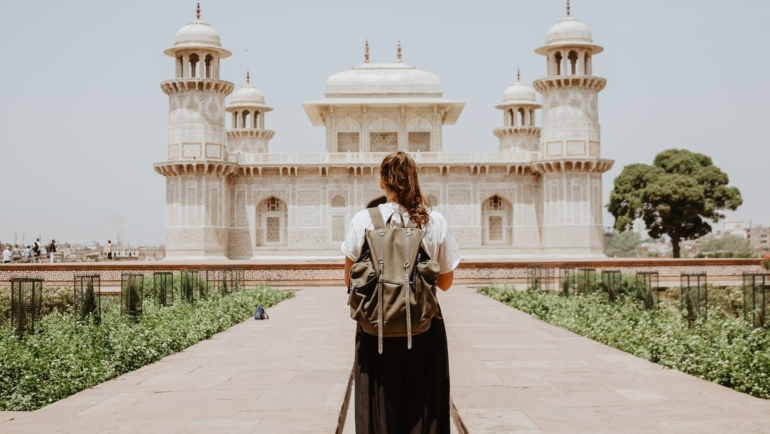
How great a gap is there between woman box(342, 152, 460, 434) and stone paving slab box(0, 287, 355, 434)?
40.0 inches

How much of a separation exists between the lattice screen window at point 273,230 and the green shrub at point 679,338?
18453 millimetres

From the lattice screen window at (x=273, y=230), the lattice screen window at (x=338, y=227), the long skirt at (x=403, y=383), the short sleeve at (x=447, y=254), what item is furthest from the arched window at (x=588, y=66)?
the long skirt at (x=403, y=383)

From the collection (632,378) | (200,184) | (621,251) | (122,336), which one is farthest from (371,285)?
(621,251)

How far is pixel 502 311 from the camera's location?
11.2 meters

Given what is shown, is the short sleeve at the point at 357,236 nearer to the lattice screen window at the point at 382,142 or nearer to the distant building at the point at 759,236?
the lattice screen window at the point at 382,142

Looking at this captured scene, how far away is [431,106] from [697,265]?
11986 millimetres

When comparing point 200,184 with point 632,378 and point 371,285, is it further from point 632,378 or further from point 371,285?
point 371,285

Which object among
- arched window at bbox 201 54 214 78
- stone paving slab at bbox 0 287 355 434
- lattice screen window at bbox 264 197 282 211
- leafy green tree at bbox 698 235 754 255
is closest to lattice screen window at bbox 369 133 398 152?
lattice screen window at bbox 264 197 282 211

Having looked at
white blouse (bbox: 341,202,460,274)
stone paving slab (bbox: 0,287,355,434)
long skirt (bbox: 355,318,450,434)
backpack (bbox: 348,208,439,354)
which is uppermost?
white blouse (bbox: 341,202,460,274)

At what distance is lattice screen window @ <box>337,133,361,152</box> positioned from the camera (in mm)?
30156

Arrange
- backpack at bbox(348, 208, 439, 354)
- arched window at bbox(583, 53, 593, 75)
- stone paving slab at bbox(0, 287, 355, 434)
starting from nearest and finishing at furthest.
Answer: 1. backpack at bbox(348, 208, 439, 354)
2. stone paving slab at bbox(0, 287, 355, 434)
3. arched window at bbox(583, 53, 593, 75)

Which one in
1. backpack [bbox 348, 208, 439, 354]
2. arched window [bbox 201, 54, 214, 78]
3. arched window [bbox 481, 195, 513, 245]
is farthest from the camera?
arched window [bbox 481, 195, 513, 245]

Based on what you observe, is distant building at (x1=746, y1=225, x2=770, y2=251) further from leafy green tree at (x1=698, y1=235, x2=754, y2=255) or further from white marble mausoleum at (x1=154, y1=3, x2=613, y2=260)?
white marble mausoleum at (x1=154, y1=3, x2=613, y2=260)

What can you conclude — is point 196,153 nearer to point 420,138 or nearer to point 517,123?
point 420,138
